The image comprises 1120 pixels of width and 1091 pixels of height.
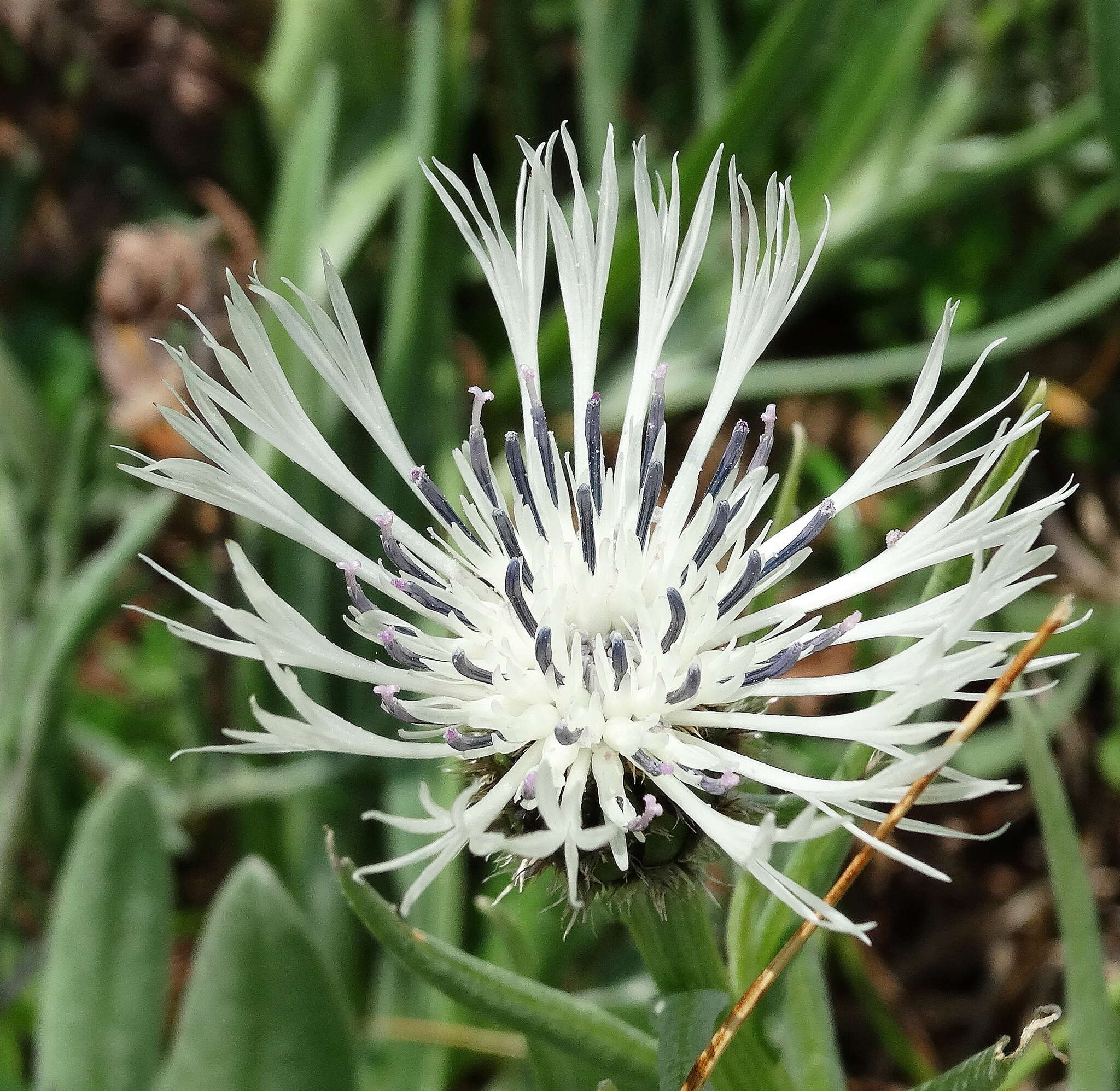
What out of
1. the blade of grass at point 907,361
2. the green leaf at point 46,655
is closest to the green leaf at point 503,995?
the green leaf at point 46,655

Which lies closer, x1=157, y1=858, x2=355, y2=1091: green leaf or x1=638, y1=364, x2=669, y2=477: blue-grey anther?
x1=638, y1=364, x2=669, y2=477: blue-grey anther

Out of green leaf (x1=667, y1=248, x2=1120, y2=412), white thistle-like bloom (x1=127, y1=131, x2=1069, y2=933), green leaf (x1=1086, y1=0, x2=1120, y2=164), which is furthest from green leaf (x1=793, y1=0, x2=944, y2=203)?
white thistle-like bloom (x1=127, y1=131, x2=1069, y2=933)

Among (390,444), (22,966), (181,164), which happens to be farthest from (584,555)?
(181,164)

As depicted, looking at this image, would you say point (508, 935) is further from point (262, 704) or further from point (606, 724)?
point (262, 704)

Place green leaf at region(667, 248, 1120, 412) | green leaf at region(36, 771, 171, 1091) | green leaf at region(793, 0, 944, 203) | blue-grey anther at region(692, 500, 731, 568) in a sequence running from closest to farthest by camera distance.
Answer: blue-grey anther at region(692, 500, 731, 568) → green leaf at region(36, 771, 171, 1091) → green leaf at region(667, 248, 1120, 412) → green leaf at region(793, 0, 944, 203)

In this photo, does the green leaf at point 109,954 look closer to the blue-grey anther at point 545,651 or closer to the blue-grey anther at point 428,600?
the blue-grey anther at point 428,600

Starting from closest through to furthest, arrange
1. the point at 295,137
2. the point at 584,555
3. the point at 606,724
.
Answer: the point at 606,724, the point at 584,555, the point at 295,137

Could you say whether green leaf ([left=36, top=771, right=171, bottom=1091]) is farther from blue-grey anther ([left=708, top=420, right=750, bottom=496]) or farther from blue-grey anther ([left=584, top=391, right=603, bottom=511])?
blue-grey anther ([left=708, top=420, right=750, bottom=496])

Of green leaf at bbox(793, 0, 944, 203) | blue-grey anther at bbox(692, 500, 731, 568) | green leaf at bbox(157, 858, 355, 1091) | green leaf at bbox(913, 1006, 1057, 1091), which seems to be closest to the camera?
green leaf at bbox(913, 1006, 1057, 1091)
